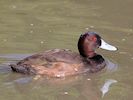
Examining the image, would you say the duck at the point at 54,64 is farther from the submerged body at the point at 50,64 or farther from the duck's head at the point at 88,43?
the duck's head at the point at 88,43

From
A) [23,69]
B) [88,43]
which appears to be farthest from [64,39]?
[23,69]

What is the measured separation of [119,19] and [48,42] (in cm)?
286

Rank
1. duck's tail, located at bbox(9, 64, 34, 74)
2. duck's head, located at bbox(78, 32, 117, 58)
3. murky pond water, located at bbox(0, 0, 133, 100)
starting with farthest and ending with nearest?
duck's head, located at bbox(78, 32, 117, 58) < duck's tail, located at bbox(9, 64, 34, 74) < murky pond water, located at bbox(0, 0, 133, 100)

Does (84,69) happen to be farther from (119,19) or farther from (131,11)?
(131,11)

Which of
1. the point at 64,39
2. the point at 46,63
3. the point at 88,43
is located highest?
the point at 88,43

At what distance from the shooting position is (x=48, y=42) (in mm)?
11734

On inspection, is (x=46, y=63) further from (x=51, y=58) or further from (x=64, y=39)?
(x=64, y=39)

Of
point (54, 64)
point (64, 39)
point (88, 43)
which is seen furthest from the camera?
point (64, 39)

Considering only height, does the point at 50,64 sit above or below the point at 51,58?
below

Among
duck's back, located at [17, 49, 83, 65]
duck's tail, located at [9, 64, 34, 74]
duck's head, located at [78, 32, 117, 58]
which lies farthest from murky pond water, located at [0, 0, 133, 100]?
duck's head, located at [78, 32, 117, 58]

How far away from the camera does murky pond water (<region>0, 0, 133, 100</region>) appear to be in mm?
9203

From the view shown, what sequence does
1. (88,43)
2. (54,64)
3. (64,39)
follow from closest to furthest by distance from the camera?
1. (54,64)
2. (88,43)
3. (64,39)

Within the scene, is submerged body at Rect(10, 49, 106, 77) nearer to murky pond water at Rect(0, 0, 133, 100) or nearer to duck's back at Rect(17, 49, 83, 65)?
duck's back at Rect(17, 49, 83, 65)

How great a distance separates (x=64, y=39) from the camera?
1189cm
